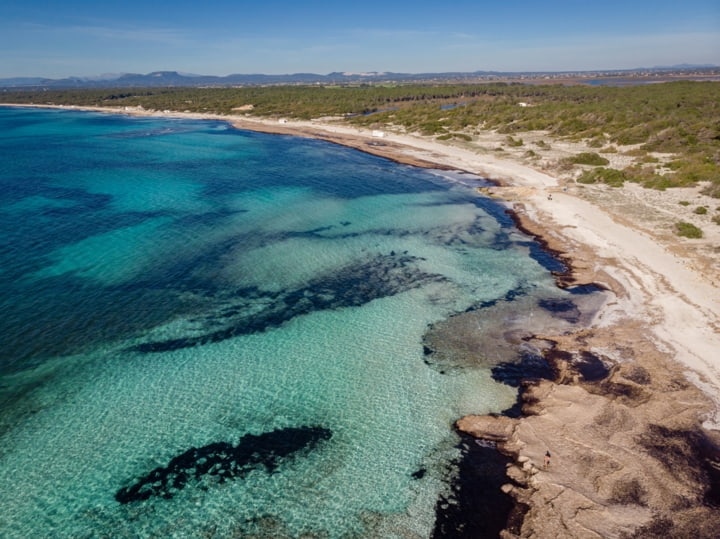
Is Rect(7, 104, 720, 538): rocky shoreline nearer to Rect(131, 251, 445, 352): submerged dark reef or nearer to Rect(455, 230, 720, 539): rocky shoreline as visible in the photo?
Rect(455, 230, 720, 539): rocky shoreline

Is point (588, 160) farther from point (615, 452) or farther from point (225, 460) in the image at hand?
point (225, 460)

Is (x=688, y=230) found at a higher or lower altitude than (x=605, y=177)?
lower

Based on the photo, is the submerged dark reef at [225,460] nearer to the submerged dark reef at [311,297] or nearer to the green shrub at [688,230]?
the submerged dark reef at [311,297]

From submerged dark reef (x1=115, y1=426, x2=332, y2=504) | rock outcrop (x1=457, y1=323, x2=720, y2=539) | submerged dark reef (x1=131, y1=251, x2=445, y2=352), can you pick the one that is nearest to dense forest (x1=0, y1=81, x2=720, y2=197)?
submerged dark reef (x1=131, y1=251, x2=445, y2=352)

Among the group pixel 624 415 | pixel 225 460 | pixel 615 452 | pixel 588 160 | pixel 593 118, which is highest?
pixel 593 118

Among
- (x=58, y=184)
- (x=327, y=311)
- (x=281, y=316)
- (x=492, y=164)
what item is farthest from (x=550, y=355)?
(x=58, y=184)

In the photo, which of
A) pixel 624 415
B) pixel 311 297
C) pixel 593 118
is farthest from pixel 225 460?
pixel 593 118
